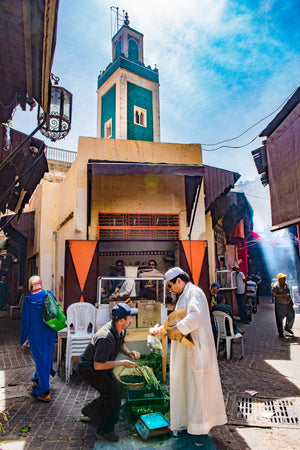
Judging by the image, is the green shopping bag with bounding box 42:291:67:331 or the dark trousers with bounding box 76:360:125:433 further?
the green shopping bag with bounding box 42:291:67:331

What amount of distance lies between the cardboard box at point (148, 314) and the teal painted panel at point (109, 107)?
17.9m

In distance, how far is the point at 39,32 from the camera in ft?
11.4

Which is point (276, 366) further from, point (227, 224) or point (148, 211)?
point (227, 224)

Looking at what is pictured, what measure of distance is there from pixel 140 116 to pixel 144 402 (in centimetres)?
2212

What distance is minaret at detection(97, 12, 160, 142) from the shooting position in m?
22.4

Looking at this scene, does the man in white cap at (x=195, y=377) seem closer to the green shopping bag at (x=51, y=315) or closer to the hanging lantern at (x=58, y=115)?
the green shopping bag at (x=51, y=315)

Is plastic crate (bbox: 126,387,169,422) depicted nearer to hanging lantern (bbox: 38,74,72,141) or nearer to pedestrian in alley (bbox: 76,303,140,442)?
pedestrian in alley (bbox: 76,303,140,442)

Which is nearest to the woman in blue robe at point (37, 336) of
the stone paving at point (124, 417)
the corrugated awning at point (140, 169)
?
the stone paving at point (124, 417)

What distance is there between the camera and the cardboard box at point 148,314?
642 centimetres

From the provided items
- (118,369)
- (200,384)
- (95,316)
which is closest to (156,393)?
(118,369)

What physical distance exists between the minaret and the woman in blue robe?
1819 cm

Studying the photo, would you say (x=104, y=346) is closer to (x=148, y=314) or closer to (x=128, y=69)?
(x=148, y=314)

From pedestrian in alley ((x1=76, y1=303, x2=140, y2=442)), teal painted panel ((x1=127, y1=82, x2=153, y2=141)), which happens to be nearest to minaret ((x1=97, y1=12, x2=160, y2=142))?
teal painted panel ((x1=127, y1=82, x2=153, y2=141))

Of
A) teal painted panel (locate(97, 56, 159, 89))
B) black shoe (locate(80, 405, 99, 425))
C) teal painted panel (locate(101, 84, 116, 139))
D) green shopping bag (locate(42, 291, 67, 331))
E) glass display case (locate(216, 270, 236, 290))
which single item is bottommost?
black shoe (locate(80, 405, 99, 425))
